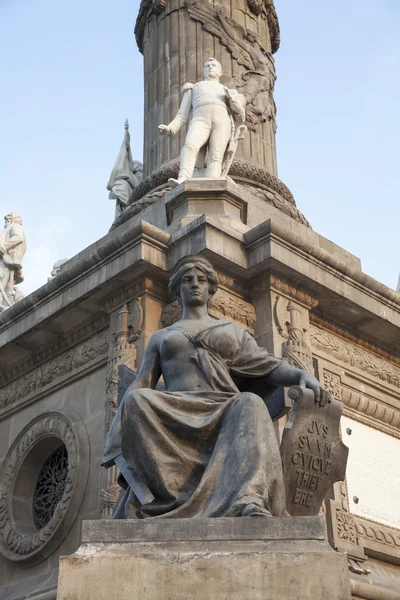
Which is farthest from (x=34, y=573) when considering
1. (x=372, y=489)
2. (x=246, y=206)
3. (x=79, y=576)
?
(x=79, y=576)

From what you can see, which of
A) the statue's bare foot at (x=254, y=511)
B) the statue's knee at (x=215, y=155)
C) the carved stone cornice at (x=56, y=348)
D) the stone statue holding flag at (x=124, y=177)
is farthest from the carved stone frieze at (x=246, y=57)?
the statue's bare foot at (x=254, y=511)

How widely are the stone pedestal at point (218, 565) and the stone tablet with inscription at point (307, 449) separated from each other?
1.04 m

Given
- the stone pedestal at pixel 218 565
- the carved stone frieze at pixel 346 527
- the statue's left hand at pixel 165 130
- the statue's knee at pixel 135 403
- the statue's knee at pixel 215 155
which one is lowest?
the stone pedestal at pixel 218 565

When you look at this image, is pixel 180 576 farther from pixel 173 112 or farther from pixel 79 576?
pixel 173 112

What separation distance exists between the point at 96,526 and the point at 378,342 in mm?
7555

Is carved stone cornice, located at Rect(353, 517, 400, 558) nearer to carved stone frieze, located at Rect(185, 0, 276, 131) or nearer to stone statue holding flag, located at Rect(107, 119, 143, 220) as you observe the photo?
carved stone frieze, located at Rect(185, 0, 276, 131)

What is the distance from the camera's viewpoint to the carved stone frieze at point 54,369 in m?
11.4

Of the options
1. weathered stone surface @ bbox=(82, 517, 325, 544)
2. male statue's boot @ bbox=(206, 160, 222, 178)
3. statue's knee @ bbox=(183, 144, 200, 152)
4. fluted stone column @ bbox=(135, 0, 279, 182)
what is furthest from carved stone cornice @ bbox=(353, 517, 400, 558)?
fluted stone column @ bbox=(135, 0, 279, 182)

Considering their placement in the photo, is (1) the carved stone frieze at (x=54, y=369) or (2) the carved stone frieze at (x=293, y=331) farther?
(1) the carved stone frieze at (x=54, y=369)

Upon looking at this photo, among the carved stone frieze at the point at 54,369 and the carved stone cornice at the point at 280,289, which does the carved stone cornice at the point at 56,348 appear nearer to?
the carved stone frieze at the point at 54,369

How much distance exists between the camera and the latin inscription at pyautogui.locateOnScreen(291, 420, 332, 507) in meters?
6.27

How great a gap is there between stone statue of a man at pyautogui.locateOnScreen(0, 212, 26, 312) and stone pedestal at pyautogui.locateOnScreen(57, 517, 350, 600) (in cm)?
1131

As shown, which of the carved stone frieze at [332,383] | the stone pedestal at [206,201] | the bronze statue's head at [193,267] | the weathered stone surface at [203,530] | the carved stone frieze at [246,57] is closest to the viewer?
the weathered stone surface at [203,530]

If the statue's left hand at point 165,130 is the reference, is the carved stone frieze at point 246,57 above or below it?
above
